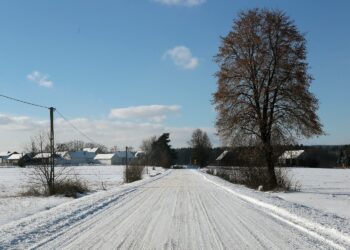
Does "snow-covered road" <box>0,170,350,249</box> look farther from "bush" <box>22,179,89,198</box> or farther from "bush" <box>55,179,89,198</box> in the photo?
"bush" <box>22,179,89,198</box>

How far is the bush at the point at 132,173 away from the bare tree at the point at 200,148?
94.4 meters

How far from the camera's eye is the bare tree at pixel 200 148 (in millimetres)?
148375

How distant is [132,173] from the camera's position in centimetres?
5172

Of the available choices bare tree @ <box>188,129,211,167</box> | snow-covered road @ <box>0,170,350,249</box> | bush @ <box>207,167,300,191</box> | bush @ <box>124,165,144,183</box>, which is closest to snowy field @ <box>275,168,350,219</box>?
bush @ <box>207,167,300,191</box>

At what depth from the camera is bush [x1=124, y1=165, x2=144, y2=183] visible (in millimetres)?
50391

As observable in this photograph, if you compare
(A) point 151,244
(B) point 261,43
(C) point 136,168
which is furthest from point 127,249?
(C) point 136,168

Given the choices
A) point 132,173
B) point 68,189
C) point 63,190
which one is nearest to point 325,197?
point 68,189

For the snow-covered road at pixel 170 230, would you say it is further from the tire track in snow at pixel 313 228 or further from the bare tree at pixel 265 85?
the bare tree at pixel 265 85

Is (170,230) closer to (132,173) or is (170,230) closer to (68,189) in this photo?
(68,189)

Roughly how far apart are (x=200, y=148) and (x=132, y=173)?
323 ft

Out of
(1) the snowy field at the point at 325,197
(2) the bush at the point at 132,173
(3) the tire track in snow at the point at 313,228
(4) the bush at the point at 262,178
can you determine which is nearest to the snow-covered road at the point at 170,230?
(3) the tire track in snow at the point at 313,228

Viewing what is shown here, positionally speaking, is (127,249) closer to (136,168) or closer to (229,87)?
(229,87)

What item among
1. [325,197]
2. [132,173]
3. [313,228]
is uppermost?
[132,173]

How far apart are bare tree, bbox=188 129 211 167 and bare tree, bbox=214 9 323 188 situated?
115 meters
